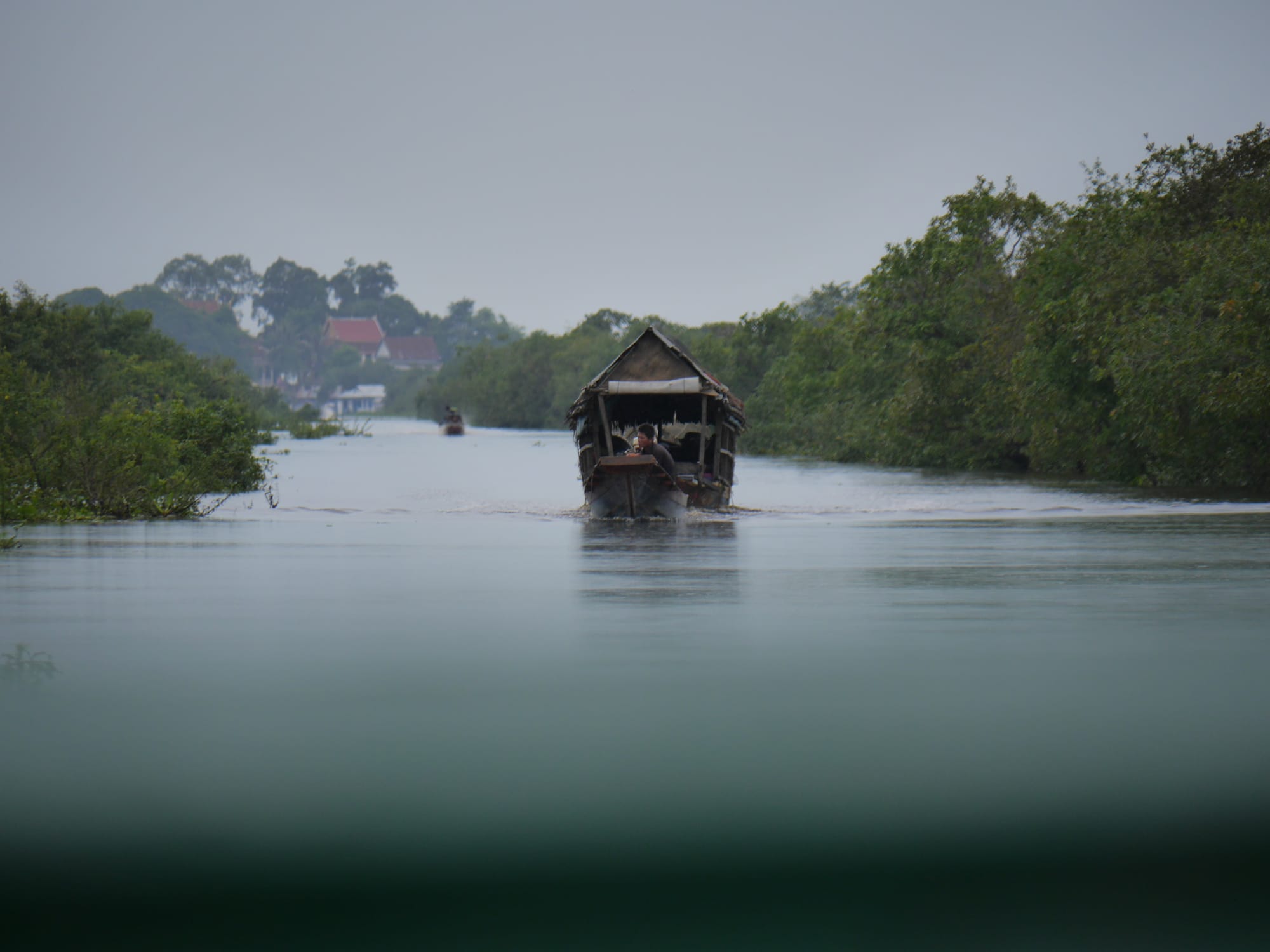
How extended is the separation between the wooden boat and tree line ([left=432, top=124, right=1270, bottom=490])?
29.5ft

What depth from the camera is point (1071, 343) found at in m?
37.4

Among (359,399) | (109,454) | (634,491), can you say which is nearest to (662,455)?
(634,491)

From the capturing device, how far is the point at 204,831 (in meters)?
6.81

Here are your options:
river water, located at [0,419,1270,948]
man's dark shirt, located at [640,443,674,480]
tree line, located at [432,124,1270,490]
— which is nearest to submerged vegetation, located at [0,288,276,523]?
river water, located at [0,419,1270,948]

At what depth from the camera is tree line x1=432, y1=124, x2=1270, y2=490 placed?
29984 mm

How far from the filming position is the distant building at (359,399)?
194 m

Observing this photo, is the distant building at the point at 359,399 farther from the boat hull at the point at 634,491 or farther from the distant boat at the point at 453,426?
the boat hull at the point at 634,491

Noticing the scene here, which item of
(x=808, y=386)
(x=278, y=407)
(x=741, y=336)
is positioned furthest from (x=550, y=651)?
(x=278, y=407)

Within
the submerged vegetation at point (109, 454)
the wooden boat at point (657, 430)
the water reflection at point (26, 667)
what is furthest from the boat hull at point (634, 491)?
the water reflection at point (26, 667)

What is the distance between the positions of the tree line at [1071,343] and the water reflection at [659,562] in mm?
11245

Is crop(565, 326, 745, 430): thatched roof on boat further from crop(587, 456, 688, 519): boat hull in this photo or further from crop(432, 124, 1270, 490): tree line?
crop(432, 124, 1270, 490): tree line

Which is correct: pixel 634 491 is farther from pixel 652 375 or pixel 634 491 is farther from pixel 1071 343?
pixel 1071 343

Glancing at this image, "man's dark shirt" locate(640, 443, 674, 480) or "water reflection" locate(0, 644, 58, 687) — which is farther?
"man's dark shirt" locate(640, 443, 674, 480)

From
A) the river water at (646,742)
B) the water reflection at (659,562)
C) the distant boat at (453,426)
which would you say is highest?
the distant boat at (453,426)
